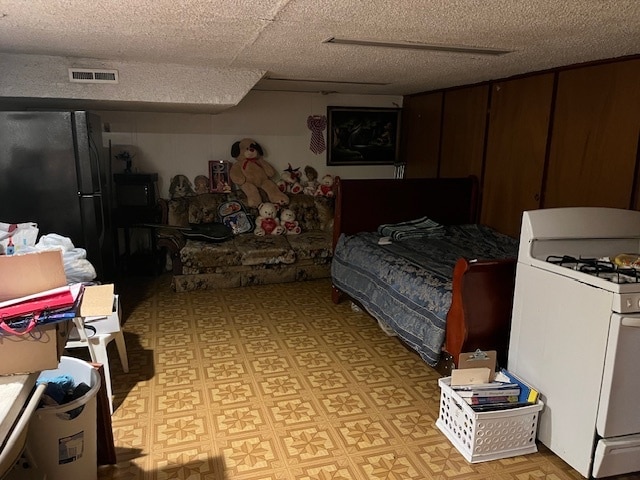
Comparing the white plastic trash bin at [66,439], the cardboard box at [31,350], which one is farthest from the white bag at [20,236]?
the cardboard box at [31,350]

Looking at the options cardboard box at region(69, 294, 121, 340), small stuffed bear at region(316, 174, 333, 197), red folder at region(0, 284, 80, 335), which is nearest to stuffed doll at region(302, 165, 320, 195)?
small stuffed bear at region(316, 174, 333, 197)

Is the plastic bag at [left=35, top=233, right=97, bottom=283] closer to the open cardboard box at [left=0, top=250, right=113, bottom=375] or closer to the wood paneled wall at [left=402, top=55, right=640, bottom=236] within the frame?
the open cardboard box at [left=0, top=250, right=113, bottom=375]

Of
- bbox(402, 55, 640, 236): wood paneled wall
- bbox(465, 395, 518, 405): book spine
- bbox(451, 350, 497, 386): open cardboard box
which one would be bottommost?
bbox(465, 395, 518, 405): book spine

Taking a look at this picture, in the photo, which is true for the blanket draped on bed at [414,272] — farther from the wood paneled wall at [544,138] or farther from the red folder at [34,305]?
the red folder at [34,305]

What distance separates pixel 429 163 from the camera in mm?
5195

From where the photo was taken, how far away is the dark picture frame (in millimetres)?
5547

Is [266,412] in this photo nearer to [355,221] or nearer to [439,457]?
[439,457]

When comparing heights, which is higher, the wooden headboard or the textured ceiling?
the textured ceiling

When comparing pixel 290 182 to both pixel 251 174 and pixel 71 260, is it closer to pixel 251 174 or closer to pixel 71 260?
pixel 251 174

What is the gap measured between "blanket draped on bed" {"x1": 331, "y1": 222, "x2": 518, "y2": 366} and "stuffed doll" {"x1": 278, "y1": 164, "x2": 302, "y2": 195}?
4.77ft

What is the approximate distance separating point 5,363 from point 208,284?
314 cm

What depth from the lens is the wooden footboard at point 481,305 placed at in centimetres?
242

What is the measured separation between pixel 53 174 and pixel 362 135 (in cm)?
345

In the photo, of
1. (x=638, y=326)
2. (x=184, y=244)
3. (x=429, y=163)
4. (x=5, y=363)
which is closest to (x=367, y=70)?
(x=429, y=163)
